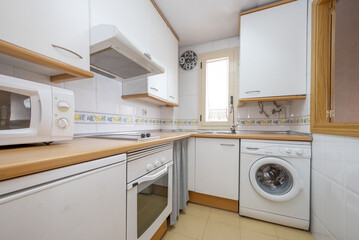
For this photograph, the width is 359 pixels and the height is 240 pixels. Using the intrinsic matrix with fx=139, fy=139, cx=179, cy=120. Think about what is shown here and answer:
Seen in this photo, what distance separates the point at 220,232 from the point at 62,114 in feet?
5.05

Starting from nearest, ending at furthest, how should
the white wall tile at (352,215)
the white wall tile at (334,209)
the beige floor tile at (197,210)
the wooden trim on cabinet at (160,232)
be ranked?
the white wall tile at (352,215), the white wall tile at (334,209), the wooden trim on cabinet at (160,232), the beige floor tile at (197,210)

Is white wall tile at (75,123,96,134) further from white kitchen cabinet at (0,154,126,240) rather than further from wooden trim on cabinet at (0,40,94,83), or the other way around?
white kitchen cabinet at (0,154,126,240)

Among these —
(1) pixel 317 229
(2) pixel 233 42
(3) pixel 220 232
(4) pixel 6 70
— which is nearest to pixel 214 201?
(3) pixel 220 232

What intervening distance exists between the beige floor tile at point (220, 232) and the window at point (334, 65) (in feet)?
3.72

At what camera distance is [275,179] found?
1475 mm

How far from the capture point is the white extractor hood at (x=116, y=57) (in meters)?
0.82

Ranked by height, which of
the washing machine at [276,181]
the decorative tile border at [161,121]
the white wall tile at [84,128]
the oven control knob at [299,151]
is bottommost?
the washing machine at [276,181]

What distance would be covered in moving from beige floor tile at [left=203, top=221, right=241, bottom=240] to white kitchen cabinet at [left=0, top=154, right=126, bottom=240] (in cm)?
86

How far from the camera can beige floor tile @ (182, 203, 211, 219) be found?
151cm

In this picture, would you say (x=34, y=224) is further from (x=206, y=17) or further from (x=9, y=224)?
(x=206, y=17)

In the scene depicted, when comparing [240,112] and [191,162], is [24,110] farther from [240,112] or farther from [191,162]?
[240,112]

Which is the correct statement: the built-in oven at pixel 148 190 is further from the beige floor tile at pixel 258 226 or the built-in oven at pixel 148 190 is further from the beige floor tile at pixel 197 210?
the beige floor tile at pixel 258 226

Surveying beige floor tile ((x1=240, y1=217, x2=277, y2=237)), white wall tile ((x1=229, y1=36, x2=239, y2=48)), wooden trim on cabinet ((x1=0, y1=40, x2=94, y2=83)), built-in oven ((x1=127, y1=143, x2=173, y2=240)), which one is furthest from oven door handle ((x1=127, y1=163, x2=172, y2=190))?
white wall tile ((x1=229, y1=36, x2=239, y2=48))

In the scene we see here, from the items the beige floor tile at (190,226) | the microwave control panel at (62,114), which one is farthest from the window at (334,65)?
the microwave control panel at (62,114)
